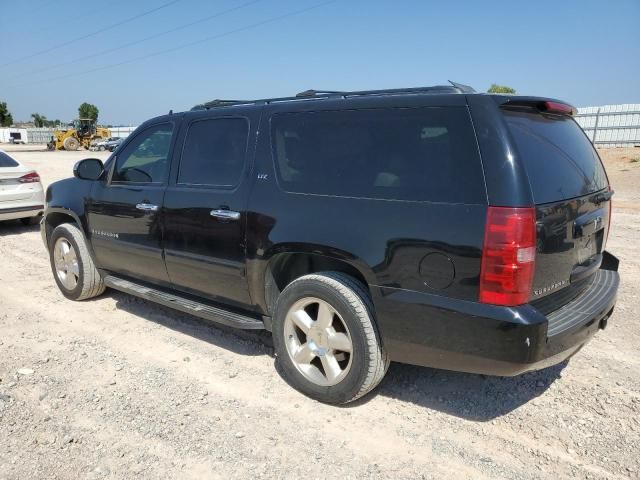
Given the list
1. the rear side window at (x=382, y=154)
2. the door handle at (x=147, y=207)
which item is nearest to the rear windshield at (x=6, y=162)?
the door handle at (x=147, y=207)

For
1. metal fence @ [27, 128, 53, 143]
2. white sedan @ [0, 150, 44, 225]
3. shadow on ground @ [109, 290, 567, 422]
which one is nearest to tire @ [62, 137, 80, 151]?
metal fence @ [27, 128, 53, 143]

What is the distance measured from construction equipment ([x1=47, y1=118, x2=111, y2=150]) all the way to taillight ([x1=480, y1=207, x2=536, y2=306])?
46.2 meters

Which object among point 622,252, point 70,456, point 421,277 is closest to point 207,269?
point 70,456

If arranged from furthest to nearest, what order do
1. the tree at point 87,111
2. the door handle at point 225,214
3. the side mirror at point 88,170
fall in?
the tree at point 87,111 < the side mirror at point 88,170 < the door handle at point 225,214

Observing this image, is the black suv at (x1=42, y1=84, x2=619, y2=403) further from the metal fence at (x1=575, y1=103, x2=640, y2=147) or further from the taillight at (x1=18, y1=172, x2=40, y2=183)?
the metal fence at (x1=575, y1=103, x2=640, y2=147)

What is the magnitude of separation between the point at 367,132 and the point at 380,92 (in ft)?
1.24

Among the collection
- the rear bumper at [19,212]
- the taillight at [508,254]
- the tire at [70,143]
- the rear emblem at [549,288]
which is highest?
the taillight at [508,254]

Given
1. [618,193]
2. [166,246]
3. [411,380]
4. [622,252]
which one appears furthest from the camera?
[618,193]

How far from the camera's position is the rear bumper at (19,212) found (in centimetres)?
859

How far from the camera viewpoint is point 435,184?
270 centimetres

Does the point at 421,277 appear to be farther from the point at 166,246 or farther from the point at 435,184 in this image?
the point at 166,246

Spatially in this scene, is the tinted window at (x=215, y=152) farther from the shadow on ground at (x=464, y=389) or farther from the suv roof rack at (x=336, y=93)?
the shadow on ground at (x=464, y=389)

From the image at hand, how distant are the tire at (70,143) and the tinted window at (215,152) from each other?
4384cm

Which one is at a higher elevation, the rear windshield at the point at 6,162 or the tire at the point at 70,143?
the rear windshield at the point at 6,162
